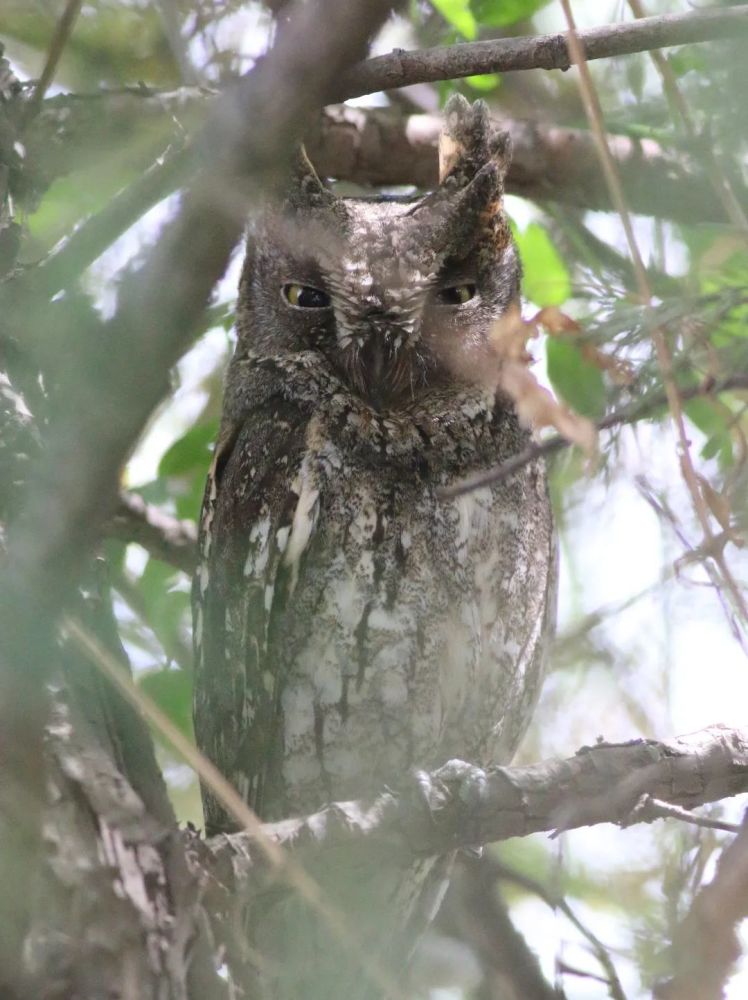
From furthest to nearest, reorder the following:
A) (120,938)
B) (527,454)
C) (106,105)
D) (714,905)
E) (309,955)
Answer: (106,105) < (309,955) < (527,454) < (120,938) < (714,905)

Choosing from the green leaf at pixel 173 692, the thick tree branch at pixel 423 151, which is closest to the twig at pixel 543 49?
the thick tree branch at pixel 423 151

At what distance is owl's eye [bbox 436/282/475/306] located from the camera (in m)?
2.51

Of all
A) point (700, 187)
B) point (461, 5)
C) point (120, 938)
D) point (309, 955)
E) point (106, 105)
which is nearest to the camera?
point (120, 938)

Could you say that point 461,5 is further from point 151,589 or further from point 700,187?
point 151,589

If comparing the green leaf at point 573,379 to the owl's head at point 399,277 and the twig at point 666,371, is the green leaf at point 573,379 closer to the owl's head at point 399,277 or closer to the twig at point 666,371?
the owl's head at point 399,277

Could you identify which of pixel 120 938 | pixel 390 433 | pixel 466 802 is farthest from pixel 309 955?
pixel 120 938

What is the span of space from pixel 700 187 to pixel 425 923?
6.07 ft

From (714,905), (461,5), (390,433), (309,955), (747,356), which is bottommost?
(714,905)

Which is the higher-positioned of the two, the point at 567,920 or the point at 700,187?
the point at 700,187

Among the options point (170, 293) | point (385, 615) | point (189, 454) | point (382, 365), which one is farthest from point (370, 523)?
point (170, 293)

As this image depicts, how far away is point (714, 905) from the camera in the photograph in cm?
96

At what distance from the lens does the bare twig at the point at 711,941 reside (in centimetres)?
92

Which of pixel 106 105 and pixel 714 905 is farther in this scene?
pixel 106 105

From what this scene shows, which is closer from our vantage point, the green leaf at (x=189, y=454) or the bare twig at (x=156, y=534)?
the green leaf at (x=189, y=454)
